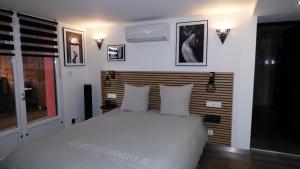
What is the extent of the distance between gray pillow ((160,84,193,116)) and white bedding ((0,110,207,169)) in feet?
0.92

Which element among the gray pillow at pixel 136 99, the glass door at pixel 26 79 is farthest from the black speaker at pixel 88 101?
the gray pillow at pixel 136 99

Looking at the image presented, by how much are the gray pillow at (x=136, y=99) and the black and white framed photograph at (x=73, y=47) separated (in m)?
1.44

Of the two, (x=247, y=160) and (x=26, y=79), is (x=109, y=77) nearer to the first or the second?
(x=26, y=79)

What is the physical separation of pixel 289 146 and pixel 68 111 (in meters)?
4.25

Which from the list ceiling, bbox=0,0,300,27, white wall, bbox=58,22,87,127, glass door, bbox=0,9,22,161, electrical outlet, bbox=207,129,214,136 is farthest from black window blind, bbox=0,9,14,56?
electrical outlet, bbox=207,129,214,136

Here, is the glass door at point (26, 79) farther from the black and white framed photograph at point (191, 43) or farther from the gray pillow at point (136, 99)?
the black and white framed photograph at point (191, 43)

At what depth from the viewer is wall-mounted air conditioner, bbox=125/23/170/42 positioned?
11.2 ft

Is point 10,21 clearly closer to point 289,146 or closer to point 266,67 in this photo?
point 266,67

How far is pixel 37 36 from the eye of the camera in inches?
132

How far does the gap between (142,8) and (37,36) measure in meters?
1.95

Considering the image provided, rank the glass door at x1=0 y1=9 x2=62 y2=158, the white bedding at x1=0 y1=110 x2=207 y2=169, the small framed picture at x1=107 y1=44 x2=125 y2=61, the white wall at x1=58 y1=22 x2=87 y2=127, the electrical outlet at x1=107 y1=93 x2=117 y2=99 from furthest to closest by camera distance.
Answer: the electrical outlet at x1=107 y1=93 x2=117 y2=99 < the small framed picture at x1=107 y1=44 x2=125 y2=61 < the white wall at x1=58 y1=22 x2=87 y2=127 < the glass door at x1=0 y1=9 x2=62 y2=158 < the white bedding at x1=0 y1=110 x2=207 y2=169

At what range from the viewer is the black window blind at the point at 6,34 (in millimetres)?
2807

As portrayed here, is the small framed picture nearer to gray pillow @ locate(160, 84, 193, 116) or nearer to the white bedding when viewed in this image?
gray pillow @ locate(160, 84, 193, 116)

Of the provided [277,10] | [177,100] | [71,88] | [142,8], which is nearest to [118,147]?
[177,100]
